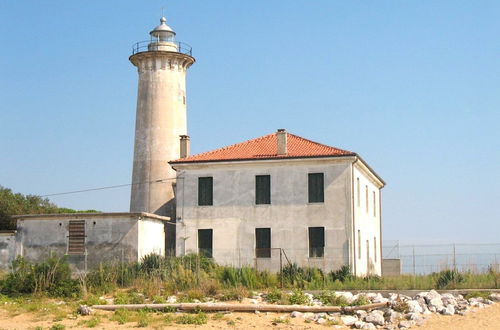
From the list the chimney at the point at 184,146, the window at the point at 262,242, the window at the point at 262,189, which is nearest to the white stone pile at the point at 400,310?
the window at the point at 262,242

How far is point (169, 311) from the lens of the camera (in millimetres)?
22234

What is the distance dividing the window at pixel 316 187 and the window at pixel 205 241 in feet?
15.6

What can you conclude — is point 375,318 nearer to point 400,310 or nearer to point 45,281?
point 400,310

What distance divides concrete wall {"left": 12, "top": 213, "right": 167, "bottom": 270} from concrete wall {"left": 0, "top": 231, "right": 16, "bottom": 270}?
214 millimetres

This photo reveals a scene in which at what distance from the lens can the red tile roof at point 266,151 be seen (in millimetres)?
32188

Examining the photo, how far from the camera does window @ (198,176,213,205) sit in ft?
109

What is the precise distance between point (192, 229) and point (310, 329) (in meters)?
13.4

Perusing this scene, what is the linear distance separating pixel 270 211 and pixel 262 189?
3.50 feet

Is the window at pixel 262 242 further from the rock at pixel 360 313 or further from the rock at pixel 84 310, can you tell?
the rock at pixel 84 310

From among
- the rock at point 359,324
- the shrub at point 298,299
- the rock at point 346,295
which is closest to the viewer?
the rock at point 359,324

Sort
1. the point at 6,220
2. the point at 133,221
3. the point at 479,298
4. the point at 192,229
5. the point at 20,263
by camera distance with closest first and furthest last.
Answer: the point at 479,298 → the point at 20,263 → the point at 133,221 → the point at 192,229 → the point at 6,220

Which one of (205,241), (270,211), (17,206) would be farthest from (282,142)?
(17,206)

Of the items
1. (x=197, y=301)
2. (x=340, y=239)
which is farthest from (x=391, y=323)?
(x=340, y=239)

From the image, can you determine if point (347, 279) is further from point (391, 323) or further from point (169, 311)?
point (169, 311)
